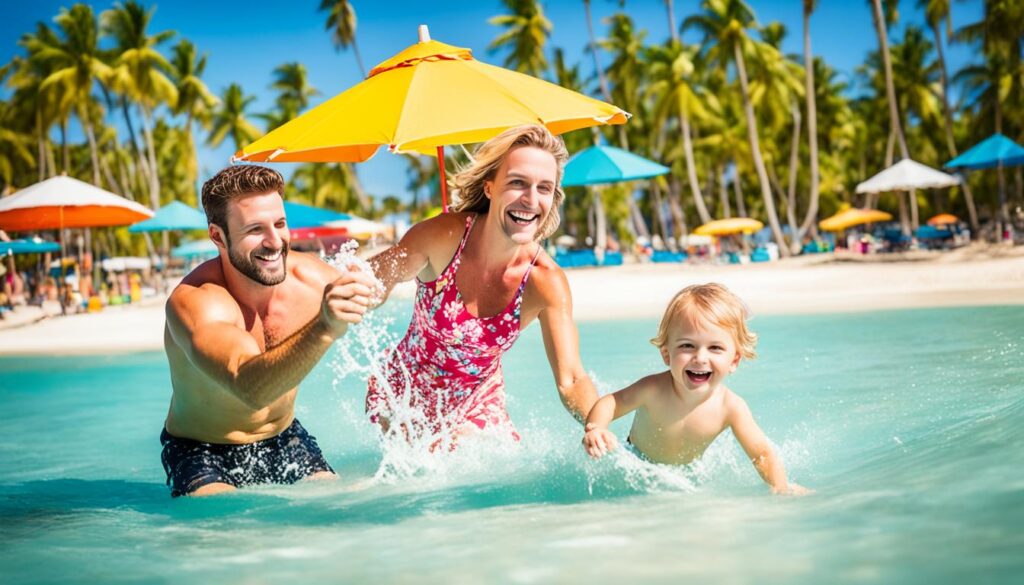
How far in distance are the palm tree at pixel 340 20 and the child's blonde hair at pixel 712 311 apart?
Result: 4767 cm

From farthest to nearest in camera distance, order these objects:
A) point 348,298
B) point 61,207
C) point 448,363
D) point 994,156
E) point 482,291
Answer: point 994,156
point 61,207
point 448,363
point 482,291
point 348,298

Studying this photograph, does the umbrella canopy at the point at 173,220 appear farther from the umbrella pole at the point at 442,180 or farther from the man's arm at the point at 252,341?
the man's arm at the point at 252,341

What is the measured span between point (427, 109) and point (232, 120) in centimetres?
5264

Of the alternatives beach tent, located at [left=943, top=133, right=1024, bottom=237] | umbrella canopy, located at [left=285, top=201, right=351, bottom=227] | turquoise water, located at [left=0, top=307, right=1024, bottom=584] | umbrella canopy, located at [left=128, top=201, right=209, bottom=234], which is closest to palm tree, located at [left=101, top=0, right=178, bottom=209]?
umbrella canopy, located at [left=128, top=201, right=209, bottom=234]

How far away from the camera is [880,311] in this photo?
13.7m

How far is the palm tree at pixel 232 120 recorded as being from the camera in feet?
178

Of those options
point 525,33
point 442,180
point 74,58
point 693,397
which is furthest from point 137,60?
point 693,397

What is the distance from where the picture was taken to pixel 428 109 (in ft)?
16.6

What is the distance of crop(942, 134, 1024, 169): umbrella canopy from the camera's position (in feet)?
85.0

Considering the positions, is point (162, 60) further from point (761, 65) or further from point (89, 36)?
point (761, 65)

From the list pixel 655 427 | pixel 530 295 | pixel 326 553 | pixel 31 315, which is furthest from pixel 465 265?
pixel 31 315

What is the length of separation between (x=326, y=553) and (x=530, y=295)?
160 centimetres

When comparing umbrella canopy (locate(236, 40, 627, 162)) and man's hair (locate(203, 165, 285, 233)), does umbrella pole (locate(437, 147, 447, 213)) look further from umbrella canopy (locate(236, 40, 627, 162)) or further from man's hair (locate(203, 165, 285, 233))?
man's hair (locate(203, 165, 285, 233))

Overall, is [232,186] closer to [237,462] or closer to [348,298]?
[348,298]
